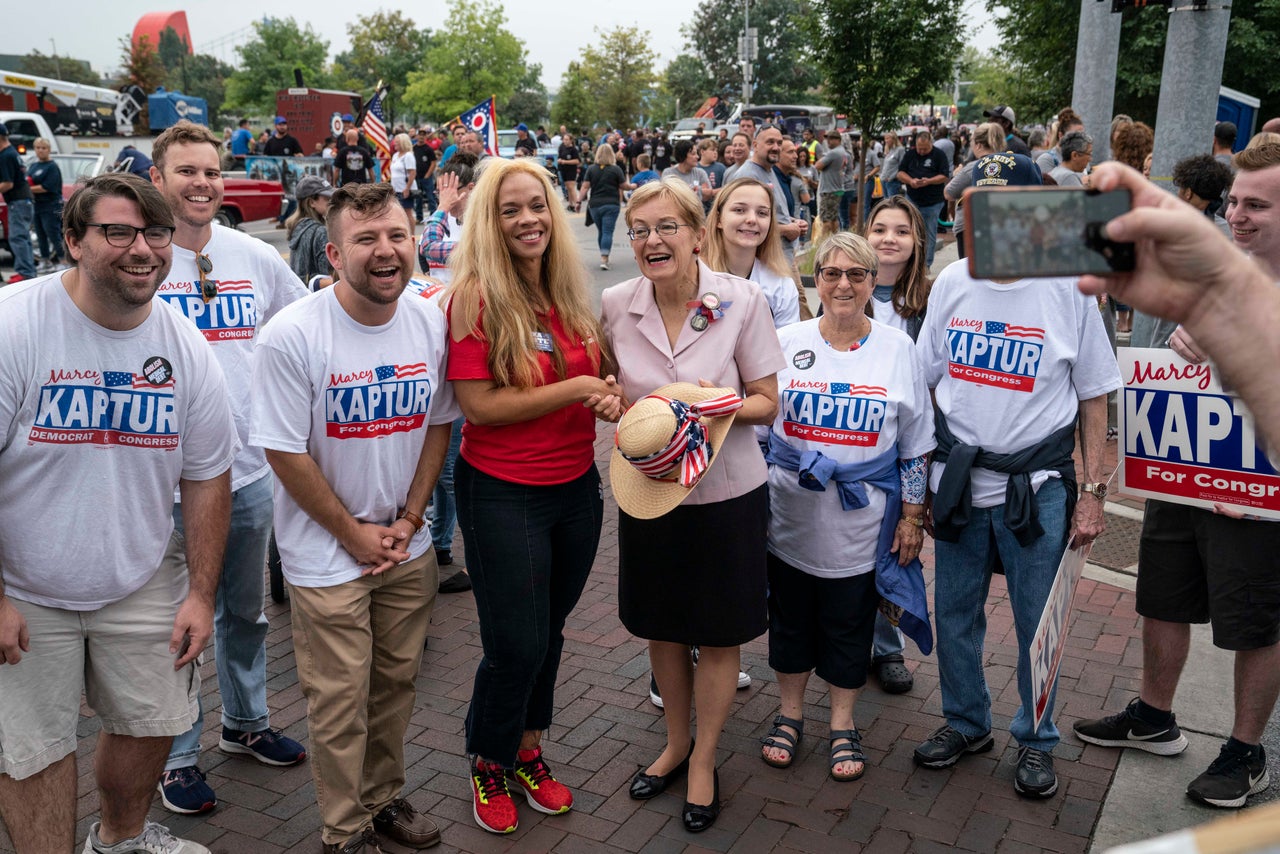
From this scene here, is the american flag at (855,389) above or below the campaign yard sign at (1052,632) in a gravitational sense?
above

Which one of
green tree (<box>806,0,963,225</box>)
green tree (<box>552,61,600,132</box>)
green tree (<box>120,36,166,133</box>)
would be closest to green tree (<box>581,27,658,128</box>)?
green tree (<box>552,61,600,132</box>)

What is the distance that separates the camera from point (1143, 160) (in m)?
9.54

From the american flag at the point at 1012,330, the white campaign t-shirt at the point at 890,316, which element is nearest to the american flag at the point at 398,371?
the american flag at the point at 1012,330

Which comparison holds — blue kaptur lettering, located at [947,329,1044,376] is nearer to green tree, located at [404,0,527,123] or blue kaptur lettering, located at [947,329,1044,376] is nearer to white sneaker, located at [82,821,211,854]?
white sneaker, located at [82,821,211,854]

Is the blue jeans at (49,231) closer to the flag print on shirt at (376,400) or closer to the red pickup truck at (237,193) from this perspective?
the red pickup truck at (237,193)

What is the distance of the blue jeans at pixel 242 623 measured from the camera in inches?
147

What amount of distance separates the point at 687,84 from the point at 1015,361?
85.0 m

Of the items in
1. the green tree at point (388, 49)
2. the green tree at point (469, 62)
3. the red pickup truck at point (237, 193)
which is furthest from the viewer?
the green tree at point (388, 49)

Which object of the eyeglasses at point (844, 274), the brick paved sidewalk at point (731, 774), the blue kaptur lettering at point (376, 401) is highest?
the eyeglasses at point (844, 274)

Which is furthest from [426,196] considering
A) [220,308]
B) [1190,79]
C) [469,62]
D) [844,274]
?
[469,62]

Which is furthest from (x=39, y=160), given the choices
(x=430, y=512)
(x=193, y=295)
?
(x=193, y=295)

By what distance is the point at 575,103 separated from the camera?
57781mm

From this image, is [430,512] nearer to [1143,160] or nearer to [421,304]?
[421,304]

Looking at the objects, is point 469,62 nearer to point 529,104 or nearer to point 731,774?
point 529,104
